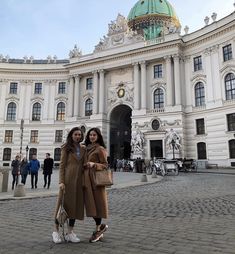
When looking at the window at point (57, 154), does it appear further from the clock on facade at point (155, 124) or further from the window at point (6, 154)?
the clock on facade at point (155, 124)

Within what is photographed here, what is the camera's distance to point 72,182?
4.95m

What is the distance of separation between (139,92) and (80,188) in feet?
133

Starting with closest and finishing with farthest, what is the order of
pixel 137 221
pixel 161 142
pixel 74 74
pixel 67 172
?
1. pixel 67 172
2. pixel 137 221
3. pixel 161 142
4. pixel 74 74

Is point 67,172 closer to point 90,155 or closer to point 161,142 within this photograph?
point 90,155

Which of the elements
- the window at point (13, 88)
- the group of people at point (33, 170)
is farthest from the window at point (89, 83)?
the group of people at point (33, 170)

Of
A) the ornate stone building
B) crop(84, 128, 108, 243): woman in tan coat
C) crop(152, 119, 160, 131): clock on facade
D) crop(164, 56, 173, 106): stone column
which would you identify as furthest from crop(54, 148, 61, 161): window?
crop(84, 128, 108, 243): woman in tan coat

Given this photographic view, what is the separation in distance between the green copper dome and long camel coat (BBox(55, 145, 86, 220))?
51455 mm

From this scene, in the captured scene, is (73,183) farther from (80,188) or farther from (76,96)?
(76,96)

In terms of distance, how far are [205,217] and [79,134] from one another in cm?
400

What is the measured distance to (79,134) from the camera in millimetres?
5359

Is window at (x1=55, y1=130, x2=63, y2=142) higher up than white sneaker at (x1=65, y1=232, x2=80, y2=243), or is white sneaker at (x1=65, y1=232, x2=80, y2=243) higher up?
window at (x1=55, y1=130, x2=63, y2=142)

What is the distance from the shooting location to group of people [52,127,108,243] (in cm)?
490

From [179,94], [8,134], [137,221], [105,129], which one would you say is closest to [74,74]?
[105,129]

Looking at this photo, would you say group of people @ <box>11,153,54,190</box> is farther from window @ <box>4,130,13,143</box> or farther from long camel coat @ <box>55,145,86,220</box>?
window @ <box>4,130,13,143</box>
